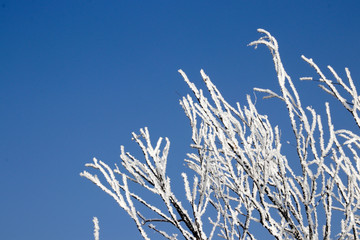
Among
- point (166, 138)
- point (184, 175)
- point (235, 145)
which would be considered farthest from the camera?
point (166, 138)

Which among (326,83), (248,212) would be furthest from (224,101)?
(248,212)

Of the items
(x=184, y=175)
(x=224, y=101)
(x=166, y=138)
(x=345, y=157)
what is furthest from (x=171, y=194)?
(x=345, y=157)

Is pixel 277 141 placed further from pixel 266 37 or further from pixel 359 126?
pixel 266 37

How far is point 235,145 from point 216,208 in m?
0.93

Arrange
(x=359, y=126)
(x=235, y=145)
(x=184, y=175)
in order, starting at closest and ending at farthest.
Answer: (x=359, y=126) < (x=235, y=145) < (x=184, y=175)

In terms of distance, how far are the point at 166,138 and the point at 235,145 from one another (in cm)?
76

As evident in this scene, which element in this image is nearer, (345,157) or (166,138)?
(345,157)

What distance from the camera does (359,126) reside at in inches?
84.4

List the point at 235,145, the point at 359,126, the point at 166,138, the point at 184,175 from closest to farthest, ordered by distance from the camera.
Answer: the point at 359,126 < the point at 235,145 < the point at 184,175 < the point at 166,138

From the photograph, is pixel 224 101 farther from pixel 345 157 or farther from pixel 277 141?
pixel 345 157

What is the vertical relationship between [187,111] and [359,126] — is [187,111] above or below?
above

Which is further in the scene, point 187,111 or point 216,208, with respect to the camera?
point 216,208

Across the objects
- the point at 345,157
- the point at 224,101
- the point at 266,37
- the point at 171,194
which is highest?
the point at 266,37

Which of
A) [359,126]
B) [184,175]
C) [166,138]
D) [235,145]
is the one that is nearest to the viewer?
[359,126]
